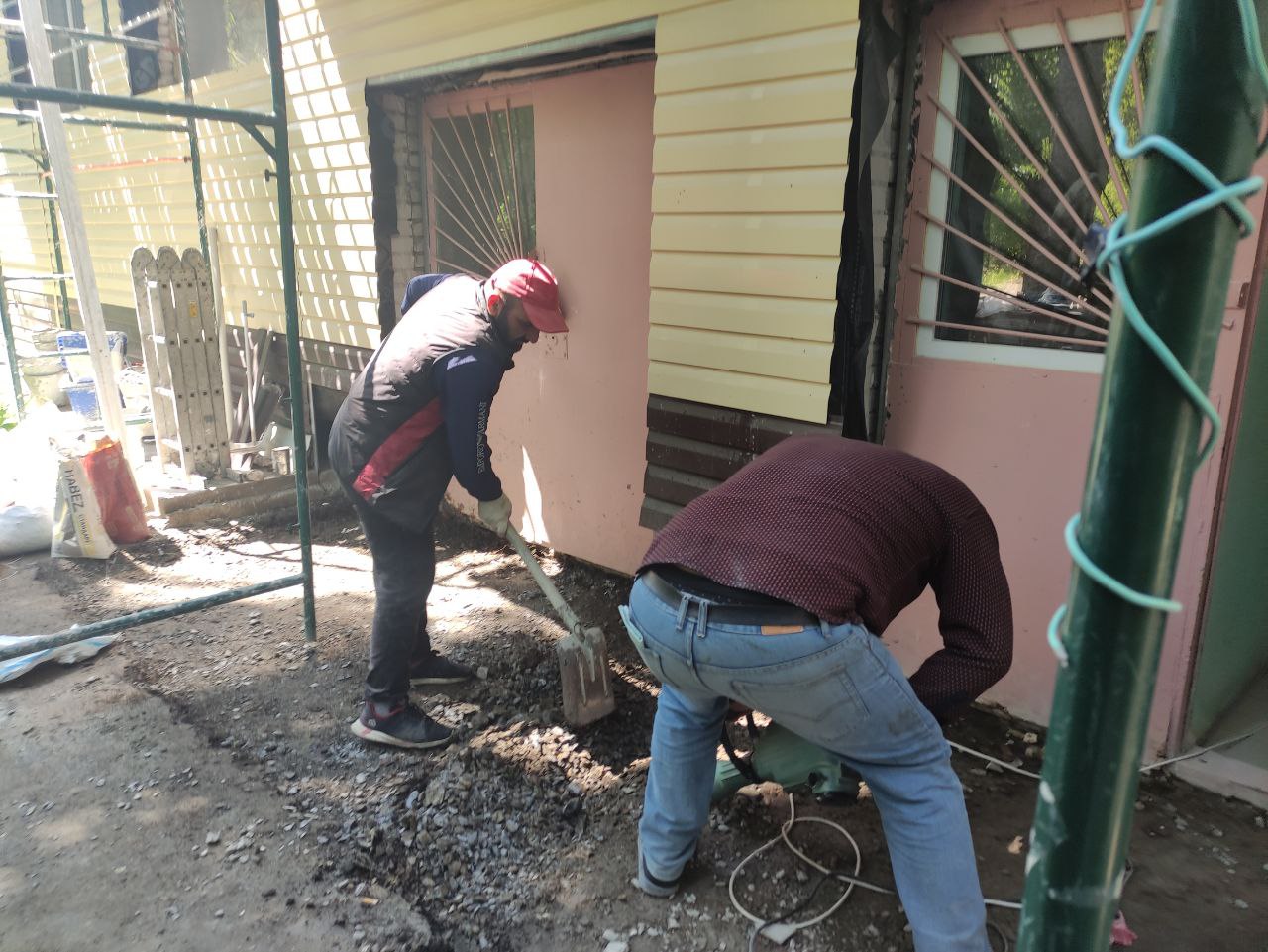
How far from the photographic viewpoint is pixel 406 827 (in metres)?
2.75

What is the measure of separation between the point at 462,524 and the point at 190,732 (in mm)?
2527

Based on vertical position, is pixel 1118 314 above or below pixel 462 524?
above

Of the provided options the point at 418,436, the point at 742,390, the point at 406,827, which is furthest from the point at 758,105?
the point at 406,827

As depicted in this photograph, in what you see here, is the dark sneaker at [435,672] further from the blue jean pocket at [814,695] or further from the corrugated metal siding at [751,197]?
the blue jean pocket at [814,695]

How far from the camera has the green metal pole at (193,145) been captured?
264 inches

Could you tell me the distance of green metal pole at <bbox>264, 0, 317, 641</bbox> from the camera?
3564mm

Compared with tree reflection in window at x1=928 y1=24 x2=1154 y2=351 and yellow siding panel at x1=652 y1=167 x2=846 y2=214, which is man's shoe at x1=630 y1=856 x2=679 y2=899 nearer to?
tree reflection in window at x1=928 y1=24 x2=1154 y2=351

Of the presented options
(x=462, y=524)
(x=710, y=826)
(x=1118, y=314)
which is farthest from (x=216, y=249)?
(x=1118, y=314)

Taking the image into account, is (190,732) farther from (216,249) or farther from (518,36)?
(216,249)

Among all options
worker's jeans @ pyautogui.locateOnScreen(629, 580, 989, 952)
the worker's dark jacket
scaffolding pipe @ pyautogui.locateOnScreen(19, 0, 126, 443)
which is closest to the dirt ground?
worker's jeans @ pyautogui.locateOnScreen(629, 580, 989, 952)

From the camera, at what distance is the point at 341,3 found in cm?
521

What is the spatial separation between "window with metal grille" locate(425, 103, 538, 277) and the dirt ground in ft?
7.65

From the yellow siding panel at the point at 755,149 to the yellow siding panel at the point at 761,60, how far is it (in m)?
0.18

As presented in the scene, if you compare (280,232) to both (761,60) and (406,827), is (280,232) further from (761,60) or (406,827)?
(406,827)
